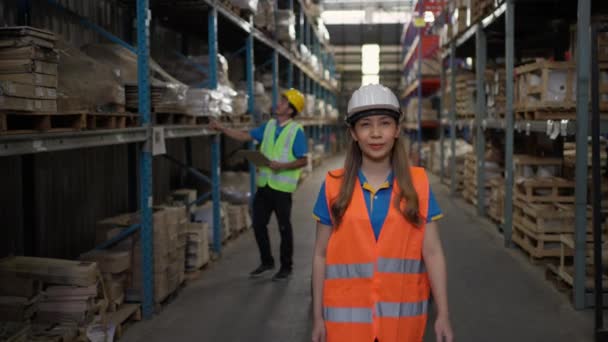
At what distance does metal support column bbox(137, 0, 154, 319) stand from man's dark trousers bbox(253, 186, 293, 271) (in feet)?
4.72

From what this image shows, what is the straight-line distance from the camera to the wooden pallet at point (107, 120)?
13.6 feet

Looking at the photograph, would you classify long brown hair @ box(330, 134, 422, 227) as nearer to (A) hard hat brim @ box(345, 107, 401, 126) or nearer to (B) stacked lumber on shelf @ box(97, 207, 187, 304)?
(A) hard hat brim @ box(345, 107, 401, 126)

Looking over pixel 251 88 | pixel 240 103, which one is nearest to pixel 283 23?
pixel 251 88

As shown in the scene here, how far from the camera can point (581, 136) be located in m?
5.35

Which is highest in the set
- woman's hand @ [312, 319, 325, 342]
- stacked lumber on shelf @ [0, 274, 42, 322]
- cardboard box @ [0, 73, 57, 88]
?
cardboard box @ [0, 73, 57, 88]

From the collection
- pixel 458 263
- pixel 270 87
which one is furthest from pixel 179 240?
pixel 270 87

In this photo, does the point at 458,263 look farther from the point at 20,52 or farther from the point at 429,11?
the point at 429,11

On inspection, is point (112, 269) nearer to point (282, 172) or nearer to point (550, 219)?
point (282, 172)

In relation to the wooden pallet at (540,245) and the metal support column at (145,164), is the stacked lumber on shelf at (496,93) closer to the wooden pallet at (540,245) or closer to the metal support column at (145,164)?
the wooden pallet at (540,245)

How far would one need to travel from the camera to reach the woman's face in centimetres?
262

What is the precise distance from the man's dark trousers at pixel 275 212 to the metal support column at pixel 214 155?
990 millimetres

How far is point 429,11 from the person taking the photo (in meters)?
18.5

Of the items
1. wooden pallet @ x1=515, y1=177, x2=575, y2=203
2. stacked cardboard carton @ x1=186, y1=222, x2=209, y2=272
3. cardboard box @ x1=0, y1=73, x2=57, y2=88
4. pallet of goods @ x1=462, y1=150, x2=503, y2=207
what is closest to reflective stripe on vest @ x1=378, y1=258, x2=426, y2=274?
cardboard box @ x1=0, y1=73, x2=57, y2=88

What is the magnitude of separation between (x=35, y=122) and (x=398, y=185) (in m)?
2.13
